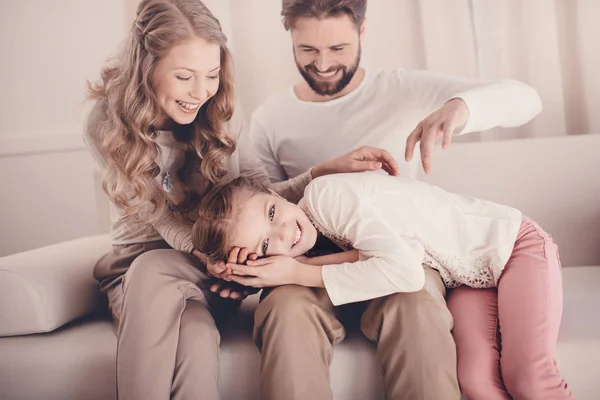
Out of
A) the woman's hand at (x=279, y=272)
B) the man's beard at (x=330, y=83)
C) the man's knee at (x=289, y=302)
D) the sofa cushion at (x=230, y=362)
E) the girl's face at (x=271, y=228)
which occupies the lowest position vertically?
the sofa cushion at (x=230, y=362)

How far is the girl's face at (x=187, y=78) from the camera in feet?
3.94

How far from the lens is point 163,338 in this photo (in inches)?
40.4

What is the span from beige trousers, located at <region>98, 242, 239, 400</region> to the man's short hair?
71cm

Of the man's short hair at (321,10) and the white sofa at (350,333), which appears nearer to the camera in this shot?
the white sofa at (350,333)

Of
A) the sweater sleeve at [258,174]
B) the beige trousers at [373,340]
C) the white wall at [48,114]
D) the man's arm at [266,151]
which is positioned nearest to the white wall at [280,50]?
the white wall at [48,114]

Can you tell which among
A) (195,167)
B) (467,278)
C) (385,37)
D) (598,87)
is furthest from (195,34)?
(598,87)

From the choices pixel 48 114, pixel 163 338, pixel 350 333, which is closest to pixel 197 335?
pixel 163 338

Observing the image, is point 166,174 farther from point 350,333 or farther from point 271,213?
point 350,333

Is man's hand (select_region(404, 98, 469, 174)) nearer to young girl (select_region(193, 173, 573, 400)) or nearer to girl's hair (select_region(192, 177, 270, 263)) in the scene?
young girl (select_region(193, 173, 573, 400))

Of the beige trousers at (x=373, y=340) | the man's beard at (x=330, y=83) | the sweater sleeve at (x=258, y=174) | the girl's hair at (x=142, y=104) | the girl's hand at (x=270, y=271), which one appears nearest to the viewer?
the beige trousers at (x=373, y=340)

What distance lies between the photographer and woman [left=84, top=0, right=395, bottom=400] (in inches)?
40.2

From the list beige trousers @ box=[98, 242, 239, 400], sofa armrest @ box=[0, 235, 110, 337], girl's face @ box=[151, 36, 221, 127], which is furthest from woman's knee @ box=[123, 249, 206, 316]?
girl's face @ box=[151, 36, 221, 127]

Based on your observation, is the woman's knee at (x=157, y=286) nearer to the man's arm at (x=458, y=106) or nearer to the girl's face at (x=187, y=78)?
the girl's face at (x=187, y=78)

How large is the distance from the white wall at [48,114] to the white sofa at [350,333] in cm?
27
